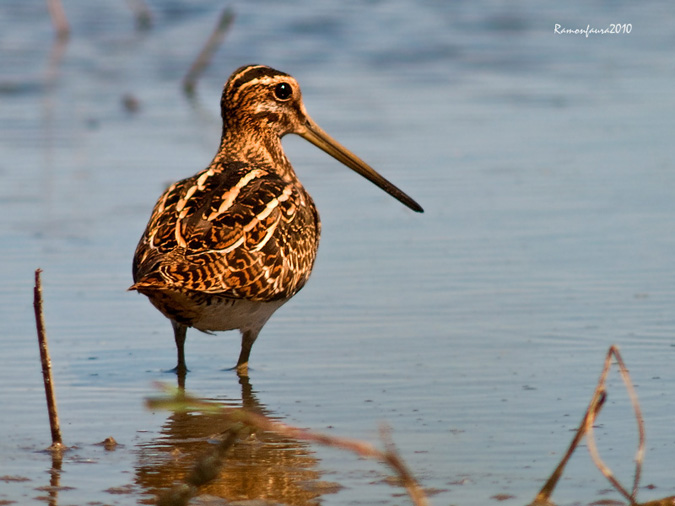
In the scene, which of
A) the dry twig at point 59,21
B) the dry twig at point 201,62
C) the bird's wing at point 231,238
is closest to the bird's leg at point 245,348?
the bird's wing at point 231,238

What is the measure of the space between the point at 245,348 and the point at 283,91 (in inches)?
66.4

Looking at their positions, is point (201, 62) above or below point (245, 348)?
above

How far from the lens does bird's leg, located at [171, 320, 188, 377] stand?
6136 mm

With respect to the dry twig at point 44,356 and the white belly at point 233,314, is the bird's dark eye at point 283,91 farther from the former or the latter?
the dry twig at point 44,356

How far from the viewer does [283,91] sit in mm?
7293

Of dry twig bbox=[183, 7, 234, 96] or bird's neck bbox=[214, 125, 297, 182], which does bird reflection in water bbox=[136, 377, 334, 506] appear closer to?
bird's neck bbox=[214, 125, 297, 182]

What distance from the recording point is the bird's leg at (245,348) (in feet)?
20.3

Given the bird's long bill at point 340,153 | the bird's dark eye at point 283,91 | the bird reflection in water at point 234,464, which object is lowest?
the bird reflection in water at point 234,464

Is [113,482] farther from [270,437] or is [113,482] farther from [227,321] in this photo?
[227,321]

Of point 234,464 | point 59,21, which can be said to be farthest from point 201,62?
point 234,464

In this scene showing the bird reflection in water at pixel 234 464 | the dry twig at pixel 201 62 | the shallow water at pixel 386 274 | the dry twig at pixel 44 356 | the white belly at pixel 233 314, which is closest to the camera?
the dry twig at pixel 44 356

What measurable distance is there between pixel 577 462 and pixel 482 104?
24.0ft

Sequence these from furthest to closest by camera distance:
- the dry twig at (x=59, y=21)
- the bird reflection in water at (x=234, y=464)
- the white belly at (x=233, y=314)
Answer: the dry twig at (x=59, y=21), the white belly at (x=233, y=314), the bird reflection in water at (x=234, y=464)

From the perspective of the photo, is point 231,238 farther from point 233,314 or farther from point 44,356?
point 44,356
